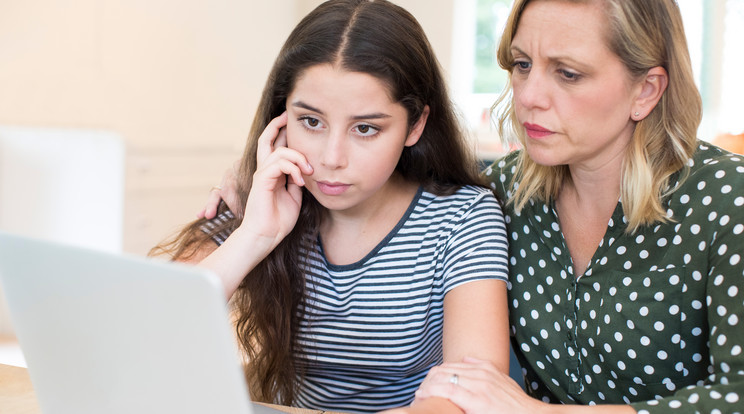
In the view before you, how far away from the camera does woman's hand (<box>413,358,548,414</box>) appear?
884mm

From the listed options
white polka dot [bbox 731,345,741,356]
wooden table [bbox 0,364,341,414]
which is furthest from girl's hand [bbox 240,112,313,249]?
white polka dot [bbox 731,345,741,356]

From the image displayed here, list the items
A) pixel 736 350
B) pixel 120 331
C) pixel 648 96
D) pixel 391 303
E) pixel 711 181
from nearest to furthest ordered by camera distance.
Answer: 1. pixel 120 331
2. pixel 736 350
3. pixel 711 181
4. pixel 648 96
5. pixel 391 303

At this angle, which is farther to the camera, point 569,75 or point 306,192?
point 306,192

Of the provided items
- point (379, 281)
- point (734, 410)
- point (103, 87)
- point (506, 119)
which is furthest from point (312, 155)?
point (103, 87)

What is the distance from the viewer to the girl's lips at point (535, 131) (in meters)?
1.09

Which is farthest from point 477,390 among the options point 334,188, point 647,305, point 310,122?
point 310,122

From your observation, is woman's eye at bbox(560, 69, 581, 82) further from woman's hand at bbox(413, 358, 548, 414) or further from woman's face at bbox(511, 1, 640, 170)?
woman's hand at bbox(413, 358, 548, 414)

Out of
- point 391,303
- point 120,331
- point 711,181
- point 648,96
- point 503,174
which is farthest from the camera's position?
point 503,174

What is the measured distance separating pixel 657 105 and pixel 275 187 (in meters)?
0.64

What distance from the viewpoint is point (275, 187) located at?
4.13ft

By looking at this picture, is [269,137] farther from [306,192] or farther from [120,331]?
[120,331]

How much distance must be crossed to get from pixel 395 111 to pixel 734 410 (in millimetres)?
636

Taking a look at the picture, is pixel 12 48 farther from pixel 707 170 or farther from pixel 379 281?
pixel 707 170

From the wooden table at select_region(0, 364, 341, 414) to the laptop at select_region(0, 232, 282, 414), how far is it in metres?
0.29
